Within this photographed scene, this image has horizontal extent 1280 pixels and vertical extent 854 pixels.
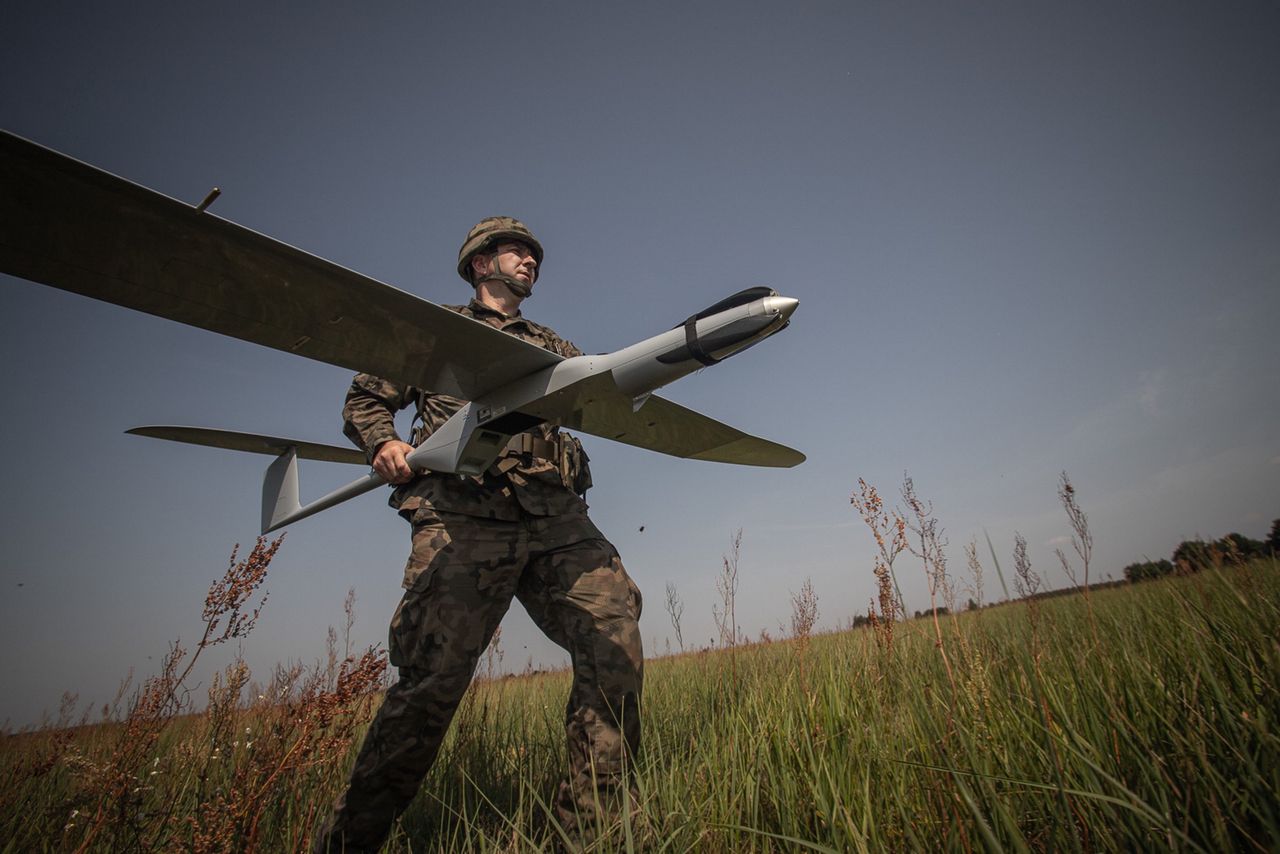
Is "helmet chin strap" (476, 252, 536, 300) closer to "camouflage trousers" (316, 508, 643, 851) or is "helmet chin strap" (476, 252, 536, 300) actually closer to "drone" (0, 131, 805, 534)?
"drone" (0, 131, 805, 534)

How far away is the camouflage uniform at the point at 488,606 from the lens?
8.95ft

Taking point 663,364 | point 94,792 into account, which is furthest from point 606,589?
point 94,792

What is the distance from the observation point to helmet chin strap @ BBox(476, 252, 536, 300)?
3.86m

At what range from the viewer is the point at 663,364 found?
103 inches

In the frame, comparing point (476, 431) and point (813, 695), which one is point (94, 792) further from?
point (813, 695)

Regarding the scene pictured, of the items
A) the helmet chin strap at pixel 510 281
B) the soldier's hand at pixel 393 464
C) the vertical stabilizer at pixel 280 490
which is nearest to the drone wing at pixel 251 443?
the vertical stabilizer at pixel 280 490

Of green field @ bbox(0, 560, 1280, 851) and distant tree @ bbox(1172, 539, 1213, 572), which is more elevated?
distant tree @ bbox(1172, 539, 1213, 572)

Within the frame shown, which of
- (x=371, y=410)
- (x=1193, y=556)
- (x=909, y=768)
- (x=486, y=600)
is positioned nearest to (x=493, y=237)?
(x=371, y=410)

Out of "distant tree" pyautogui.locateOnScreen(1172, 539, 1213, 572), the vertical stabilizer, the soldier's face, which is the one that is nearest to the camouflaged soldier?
the soldier's face

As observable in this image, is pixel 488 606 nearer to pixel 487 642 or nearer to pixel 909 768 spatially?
pixel 487 642

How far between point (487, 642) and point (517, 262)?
2.68 meters

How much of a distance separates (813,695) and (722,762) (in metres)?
0.75

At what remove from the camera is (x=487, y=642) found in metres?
3.13

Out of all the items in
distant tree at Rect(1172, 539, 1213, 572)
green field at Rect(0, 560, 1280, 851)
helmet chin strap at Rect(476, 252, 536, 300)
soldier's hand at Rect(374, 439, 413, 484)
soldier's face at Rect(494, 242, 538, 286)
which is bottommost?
green field at Rect(0, 560, 1280, 851)
